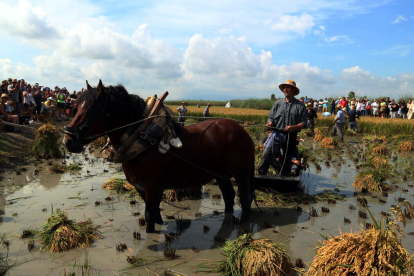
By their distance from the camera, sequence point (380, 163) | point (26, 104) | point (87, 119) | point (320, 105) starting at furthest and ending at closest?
point (320, 105) → point (26, 104) → point (380, 163) → point (87, 119)

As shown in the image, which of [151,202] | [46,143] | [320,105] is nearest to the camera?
[151,202]

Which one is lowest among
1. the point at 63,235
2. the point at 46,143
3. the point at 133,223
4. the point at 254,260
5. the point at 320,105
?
the point at 133,223

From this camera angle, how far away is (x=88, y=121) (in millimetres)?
4262

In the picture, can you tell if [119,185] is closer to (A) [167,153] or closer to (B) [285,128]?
(A) [167,153]

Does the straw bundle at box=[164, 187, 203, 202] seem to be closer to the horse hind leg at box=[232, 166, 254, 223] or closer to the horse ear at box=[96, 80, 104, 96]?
the horse hind leg at box=[232, 166, 254, 223]

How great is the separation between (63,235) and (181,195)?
116 inches

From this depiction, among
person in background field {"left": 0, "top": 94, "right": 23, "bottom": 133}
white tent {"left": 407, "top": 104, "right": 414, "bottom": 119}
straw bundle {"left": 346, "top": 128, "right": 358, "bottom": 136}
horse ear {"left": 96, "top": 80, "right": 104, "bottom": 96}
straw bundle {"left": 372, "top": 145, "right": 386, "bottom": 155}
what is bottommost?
straw bundle {"left": 372, "top": 145, "right": 386, "bottom": 155}

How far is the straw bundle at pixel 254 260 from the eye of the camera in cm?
365

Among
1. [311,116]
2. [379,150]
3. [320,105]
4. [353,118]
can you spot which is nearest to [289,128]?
[379,150]

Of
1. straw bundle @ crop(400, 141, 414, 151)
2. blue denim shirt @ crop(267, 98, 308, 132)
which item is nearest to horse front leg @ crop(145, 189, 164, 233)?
blue denim shirt @ crop(267, 98, 308, 132)

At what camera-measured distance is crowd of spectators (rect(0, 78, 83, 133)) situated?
12390 mm

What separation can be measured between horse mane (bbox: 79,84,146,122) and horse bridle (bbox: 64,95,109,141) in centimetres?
8

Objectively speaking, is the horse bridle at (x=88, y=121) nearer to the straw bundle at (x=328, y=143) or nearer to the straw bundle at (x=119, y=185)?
the straw bundle at (x=119, y=185)

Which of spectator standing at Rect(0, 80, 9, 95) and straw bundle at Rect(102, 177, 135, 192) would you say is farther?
spectator standing at Rect(0, 80, 9, 95)
